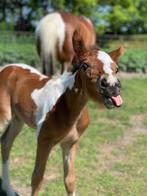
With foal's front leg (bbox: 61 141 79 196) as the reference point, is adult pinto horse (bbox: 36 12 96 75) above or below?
below

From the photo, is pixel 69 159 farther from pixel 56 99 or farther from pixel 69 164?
pixel 56 99

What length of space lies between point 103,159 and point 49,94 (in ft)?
5.31

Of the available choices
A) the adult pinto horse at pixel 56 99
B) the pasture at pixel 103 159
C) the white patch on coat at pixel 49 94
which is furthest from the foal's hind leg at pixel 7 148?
the white patch on coat at pixel 49 94

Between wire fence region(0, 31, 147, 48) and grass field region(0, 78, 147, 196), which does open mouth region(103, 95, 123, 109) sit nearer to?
grass field region(0, 78, 147, 196)

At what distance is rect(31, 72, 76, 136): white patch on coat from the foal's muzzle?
453 mm

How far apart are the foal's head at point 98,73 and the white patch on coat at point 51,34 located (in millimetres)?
4562

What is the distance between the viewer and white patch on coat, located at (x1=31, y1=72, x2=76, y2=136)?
9.47ft

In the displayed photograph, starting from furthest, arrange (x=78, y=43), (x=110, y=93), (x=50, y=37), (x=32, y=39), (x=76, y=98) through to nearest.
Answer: (x=32, y=39) → (x=50, y=37) → (x=76, y=98) → (x=78, y=43) → (x=110, y=93)

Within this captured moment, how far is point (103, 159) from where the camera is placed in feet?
14.5

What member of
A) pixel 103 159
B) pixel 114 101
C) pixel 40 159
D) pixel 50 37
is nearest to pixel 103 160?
pixel 103 159

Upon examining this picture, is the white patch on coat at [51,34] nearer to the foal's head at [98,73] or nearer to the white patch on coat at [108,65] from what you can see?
the foal's head at [98,73]

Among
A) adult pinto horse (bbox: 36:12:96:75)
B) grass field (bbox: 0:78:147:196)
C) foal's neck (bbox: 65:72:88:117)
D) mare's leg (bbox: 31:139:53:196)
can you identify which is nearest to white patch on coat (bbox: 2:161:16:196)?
grass field (bbox: 0:78:147:196)

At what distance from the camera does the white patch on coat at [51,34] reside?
716 centimetres

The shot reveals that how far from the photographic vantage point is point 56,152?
4.55 m
